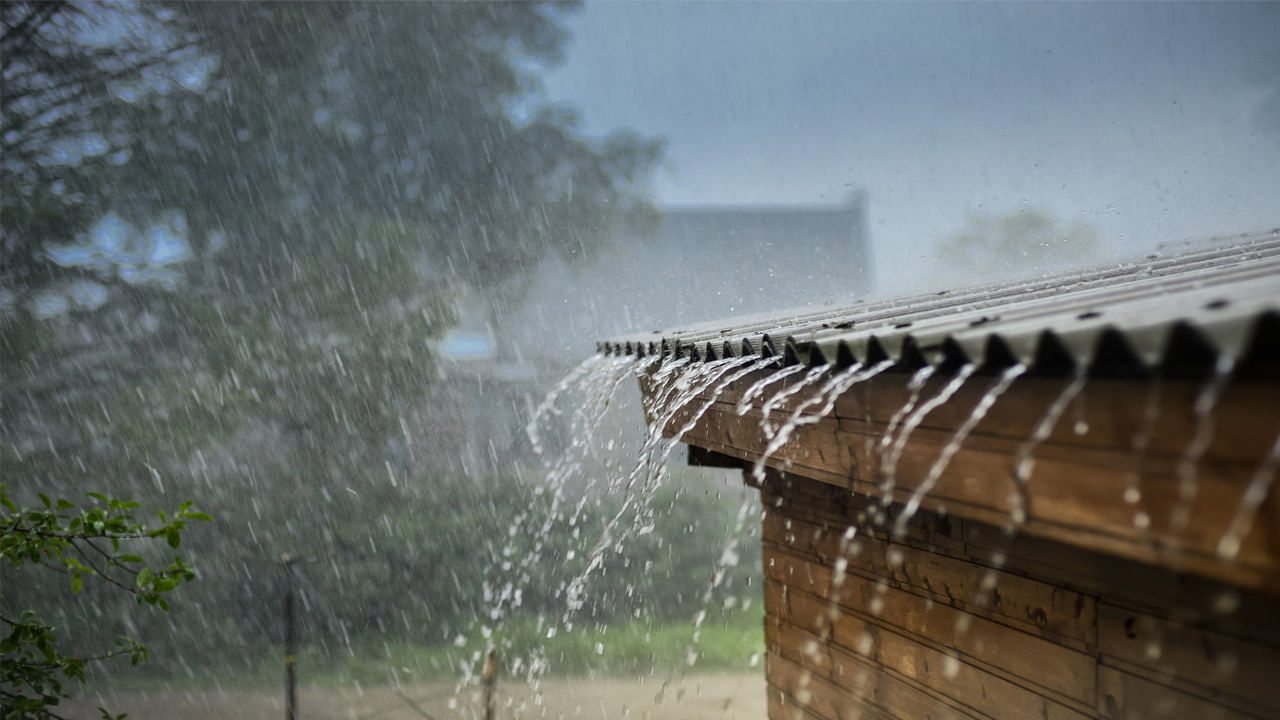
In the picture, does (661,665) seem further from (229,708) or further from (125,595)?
(125,595)

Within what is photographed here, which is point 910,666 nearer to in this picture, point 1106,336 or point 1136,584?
point 1136,584

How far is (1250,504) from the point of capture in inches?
34.5

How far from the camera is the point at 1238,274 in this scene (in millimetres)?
1584

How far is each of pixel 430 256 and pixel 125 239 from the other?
4.40 metres

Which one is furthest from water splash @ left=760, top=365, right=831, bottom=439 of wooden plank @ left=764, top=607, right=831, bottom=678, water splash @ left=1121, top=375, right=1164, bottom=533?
wooden plank @ left=764, top=607, right=831, bottom=678

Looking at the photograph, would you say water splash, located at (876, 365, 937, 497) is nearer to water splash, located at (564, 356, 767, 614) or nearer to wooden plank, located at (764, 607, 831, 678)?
water splash, located at (564, 356, 767, 614)

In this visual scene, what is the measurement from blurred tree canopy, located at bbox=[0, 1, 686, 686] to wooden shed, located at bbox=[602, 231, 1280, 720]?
11278 millimetres

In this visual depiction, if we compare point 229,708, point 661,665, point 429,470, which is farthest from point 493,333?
point 229,708

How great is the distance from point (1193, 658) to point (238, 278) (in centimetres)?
1356

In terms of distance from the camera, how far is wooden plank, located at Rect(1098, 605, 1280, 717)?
134 cm

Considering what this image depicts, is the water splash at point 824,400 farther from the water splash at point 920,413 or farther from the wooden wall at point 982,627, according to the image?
the wooden wall at point 982,627

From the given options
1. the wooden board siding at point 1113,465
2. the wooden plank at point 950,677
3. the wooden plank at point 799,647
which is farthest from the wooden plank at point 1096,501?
the wooden plank at point 799,647

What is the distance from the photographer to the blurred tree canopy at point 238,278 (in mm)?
11797

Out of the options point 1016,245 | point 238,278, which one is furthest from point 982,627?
point 1016,245
